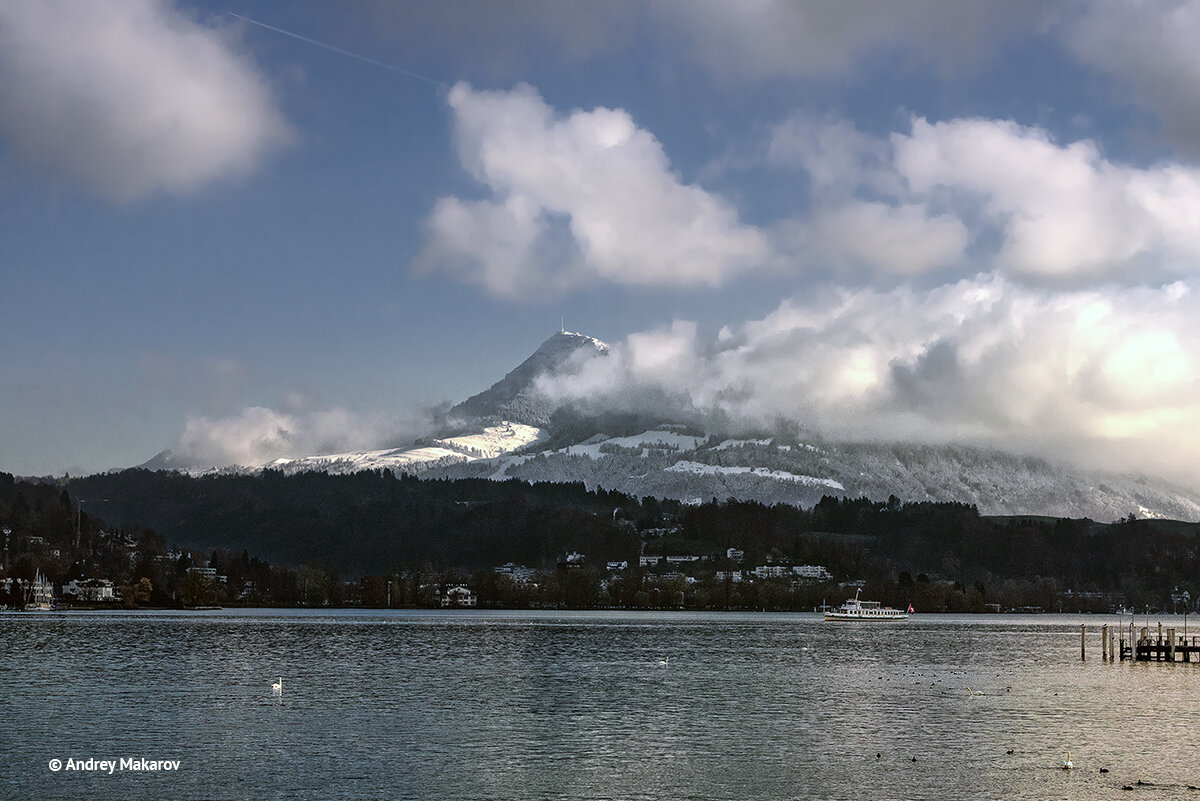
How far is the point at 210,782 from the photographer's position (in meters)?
69.7

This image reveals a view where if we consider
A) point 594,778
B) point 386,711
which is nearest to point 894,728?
point 594,778

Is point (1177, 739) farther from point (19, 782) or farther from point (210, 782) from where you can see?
point (19, 782)

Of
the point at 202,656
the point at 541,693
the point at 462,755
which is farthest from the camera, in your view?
the point at 202,656

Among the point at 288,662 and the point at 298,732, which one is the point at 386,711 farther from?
the point at 288,662

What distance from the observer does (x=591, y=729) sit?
304 feet

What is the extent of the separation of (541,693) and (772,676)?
34.5 metres

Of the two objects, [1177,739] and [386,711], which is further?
[386,711]

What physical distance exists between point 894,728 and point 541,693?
37.4m

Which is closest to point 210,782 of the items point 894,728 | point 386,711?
point 386,711

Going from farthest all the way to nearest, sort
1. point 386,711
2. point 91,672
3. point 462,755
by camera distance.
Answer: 1. point 91,672
2. point 386,711
3. point 462,755

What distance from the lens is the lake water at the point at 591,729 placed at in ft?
230

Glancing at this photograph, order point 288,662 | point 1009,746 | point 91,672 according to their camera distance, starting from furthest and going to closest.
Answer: point 288,662 → point 91,672 → point 1009,746

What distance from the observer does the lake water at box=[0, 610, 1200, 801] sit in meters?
70.1

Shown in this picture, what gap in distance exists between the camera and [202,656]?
165000 mm
